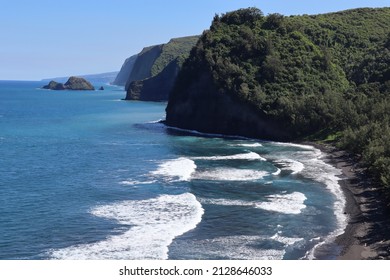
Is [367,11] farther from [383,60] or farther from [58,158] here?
[58,158]

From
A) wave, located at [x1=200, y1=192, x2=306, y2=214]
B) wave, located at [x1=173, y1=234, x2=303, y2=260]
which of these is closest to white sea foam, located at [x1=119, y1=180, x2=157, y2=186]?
wave, located at [x1=200, y1=192, x2=306, y2=214]

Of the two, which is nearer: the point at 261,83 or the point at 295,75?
the point at 261,83

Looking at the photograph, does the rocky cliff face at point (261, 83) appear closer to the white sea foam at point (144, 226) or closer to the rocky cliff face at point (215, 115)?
the rocky cliff face at point (215, 115)

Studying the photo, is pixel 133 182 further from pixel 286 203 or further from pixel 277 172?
pixel 277 172

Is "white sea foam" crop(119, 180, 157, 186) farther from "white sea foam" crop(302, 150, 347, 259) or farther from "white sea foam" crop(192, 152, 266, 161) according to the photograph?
"white sea foam" crop(302, 150, 347, 259)

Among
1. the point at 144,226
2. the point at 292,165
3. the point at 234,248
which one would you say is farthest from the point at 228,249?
the point at 292,165

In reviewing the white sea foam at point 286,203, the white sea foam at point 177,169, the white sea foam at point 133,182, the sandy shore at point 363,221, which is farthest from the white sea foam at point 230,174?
the sandy shore at point 363,221

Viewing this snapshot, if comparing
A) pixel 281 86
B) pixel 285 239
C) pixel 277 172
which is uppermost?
pixel 281 86
